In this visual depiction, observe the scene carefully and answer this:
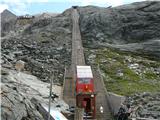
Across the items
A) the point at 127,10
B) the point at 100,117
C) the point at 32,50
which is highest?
the point at 127,10

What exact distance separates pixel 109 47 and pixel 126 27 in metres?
10.6

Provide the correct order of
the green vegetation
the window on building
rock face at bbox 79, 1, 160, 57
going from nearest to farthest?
the window on building → the green vegetation → rock face at bbox 79, 1, 160, 57

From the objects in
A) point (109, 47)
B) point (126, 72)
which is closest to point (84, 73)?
point (126, 72)

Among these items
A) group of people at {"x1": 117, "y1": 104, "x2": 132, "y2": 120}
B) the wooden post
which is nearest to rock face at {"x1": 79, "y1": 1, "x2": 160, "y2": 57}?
group of people at {"x1": 117, "y1": 104, "x2": 132, "y2": 120}

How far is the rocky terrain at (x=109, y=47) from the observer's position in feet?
264

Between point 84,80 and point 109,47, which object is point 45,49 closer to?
point 109,47

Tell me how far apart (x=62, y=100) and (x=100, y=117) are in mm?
5895

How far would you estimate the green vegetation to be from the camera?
7857cm

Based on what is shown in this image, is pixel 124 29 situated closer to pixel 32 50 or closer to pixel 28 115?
pixel 32 50

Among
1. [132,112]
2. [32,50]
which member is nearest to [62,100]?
[132,112]

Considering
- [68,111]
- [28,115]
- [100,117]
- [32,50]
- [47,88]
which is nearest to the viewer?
[28,115]

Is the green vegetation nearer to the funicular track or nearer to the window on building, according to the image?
the funicular track

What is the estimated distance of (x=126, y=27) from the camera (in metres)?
123

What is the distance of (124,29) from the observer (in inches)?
4860
